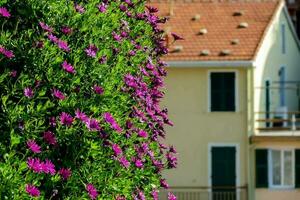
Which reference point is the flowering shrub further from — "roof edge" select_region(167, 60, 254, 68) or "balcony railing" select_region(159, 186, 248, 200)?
"balcony railing" select_region(159, 186, 248, 200)

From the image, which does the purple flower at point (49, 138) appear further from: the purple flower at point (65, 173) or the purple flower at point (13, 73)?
the purple flower at point (13, 73)

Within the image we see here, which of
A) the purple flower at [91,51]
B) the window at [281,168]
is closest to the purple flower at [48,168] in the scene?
the purple flower at [91,51]

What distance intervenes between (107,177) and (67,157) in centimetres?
49

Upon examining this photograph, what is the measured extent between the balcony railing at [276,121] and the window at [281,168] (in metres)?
0.88

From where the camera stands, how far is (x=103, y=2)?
1202 cm

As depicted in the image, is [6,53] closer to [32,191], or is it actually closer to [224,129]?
[32,191]

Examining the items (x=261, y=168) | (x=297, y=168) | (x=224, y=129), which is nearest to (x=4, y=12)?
(x=224, y=129)

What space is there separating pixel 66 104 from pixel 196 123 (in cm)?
2867

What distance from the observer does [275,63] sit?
4444cm


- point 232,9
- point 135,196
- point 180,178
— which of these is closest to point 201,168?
point 180,178

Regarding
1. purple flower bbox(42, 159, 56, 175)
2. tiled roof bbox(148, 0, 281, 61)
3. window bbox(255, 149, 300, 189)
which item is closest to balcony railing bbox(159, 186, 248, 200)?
window bbox(255, 149, 300, 189)

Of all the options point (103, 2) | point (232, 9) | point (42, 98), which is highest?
point (232, 9)

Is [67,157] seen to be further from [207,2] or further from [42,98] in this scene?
[207,2]

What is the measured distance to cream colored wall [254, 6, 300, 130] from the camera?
4047cm
